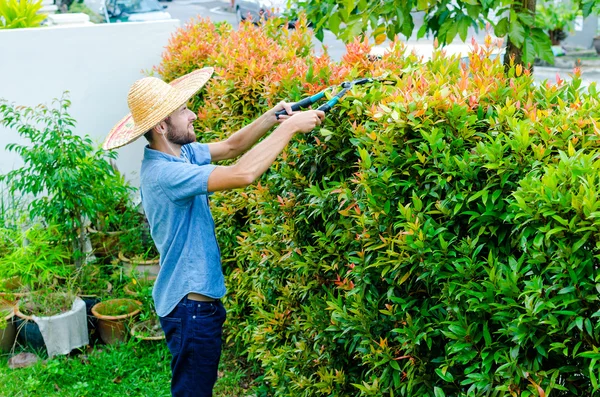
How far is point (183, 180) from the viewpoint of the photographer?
11.0 ft

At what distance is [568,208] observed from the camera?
2193 mm

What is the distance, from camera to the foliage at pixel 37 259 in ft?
18.0

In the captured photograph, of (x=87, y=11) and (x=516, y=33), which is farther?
(x=87, y=11)

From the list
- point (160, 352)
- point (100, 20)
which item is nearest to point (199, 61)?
point (160, 352)

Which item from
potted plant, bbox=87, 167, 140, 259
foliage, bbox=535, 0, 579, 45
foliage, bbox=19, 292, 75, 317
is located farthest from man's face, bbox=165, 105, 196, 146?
foliage, bbox=535, 0, 579, 45

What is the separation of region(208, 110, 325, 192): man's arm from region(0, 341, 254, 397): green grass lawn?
6.62 feet

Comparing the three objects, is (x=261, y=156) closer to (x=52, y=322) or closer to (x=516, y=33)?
(x=516, y=33)

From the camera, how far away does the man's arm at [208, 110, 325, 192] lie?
126 inches

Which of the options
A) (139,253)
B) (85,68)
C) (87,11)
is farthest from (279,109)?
(87,11)

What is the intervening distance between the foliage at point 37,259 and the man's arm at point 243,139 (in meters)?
2.17

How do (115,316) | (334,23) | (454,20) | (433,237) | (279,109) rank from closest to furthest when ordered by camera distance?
1. (433,237)
2. (279,109)
3. (454,20)
4. (334,23)
5. (115,316)

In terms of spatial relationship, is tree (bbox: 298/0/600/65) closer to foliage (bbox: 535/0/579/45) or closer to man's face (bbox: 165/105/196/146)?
man's face (bbox: 165/105/196/146)

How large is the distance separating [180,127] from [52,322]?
2.32m

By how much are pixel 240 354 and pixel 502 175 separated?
278 centimetres
